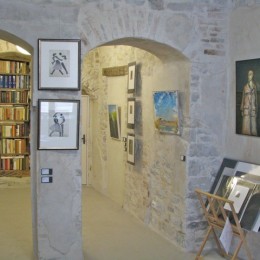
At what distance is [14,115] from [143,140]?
397 centimetres

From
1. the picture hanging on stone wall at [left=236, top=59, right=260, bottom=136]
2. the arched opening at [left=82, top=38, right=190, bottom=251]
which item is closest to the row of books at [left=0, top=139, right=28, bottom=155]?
the arched opening at [left=82, top=38, right=190, bottom=251]

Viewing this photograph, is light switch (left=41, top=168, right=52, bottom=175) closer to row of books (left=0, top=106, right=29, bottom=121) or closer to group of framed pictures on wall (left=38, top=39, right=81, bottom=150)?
group of framed pictures on wall (left=38, top=39, right=81, bottom=150)

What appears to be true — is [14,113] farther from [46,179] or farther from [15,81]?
[46,179]

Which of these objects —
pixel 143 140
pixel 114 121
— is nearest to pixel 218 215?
pixel 143 140

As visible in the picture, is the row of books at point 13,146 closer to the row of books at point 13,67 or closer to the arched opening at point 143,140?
the row of books at point 13,67

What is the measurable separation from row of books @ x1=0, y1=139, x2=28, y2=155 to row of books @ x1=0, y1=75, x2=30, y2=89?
1139 millimetres

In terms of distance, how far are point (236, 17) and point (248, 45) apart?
0.43 meters

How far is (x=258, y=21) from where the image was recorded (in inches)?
193

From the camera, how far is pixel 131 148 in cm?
699

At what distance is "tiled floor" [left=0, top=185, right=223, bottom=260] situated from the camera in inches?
210

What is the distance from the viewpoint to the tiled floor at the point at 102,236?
534cm

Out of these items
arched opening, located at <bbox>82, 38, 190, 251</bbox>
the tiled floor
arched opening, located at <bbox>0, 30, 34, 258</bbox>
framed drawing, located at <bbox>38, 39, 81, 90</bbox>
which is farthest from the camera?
arched opening, located at <bbox>0, 30, 34, 258</bbox>

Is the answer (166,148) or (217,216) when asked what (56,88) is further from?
(217,216)

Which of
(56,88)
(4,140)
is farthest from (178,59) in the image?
(4,140)
